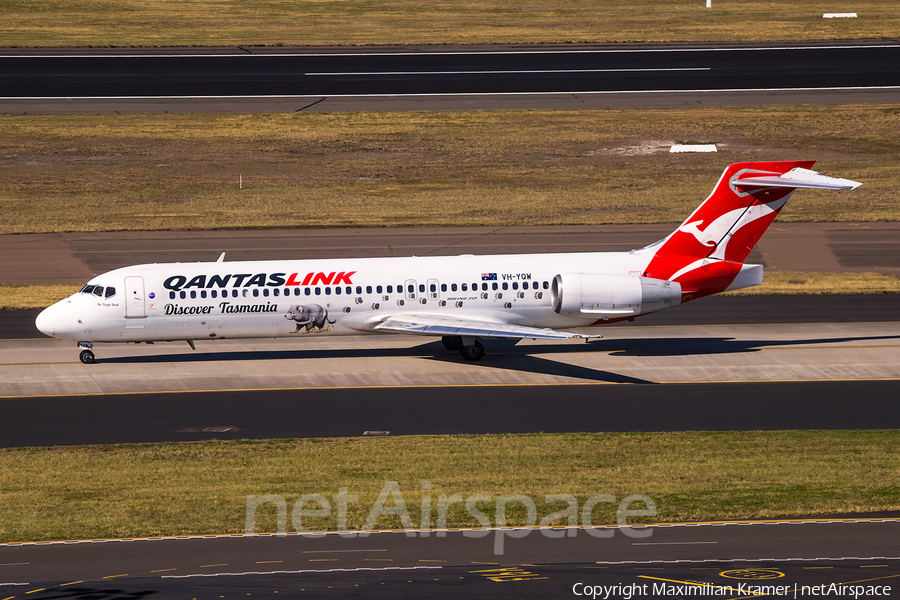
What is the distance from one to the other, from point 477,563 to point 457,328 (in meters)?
16.2

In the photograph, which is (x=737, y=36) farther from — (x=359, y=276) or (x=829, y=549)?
(x=829, y=549)

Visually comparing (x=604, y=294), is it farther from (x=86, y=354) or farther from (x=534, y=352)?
(x=86, y=354)

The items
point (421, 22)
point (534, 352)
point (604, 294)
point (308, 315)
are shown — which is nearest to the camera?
point (308, 315)

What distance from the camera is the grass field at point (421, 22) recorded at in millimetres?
97250

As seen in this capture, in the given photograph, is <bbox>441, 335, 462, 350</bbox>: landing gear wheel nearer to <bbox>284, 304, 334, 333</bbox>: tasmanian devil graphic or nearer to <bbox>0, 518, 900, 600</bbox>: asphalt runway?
<bbox>284, 304, 334, 333</bbox>: tasmanian devil graphic

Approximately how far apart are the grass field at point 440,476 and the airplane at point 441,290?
8.20 metres

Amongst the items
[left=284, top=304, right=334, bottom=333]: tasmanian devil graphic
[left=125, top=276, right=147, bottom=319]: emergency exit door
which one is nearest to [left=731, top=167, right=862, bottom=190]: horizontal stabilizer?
[left=284, top=304, right=334, bottom=333]: tasmanian devil graphic

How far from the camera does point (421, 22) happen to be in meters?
104

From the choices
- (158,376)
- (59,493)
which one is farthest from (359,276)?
(59,493)

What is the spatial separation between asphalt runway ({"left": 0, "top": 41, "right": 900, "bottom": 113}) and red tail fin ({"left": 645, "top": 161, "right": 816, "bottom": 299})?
39.7 metres

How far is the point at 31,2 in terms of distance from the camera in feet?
356

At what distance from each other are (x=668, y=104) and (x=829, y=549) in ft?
194

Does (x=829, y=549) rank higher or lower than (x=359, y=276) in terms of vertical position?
lower

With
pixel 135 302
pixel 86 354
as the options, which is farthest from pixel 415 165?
pixel 86 354
